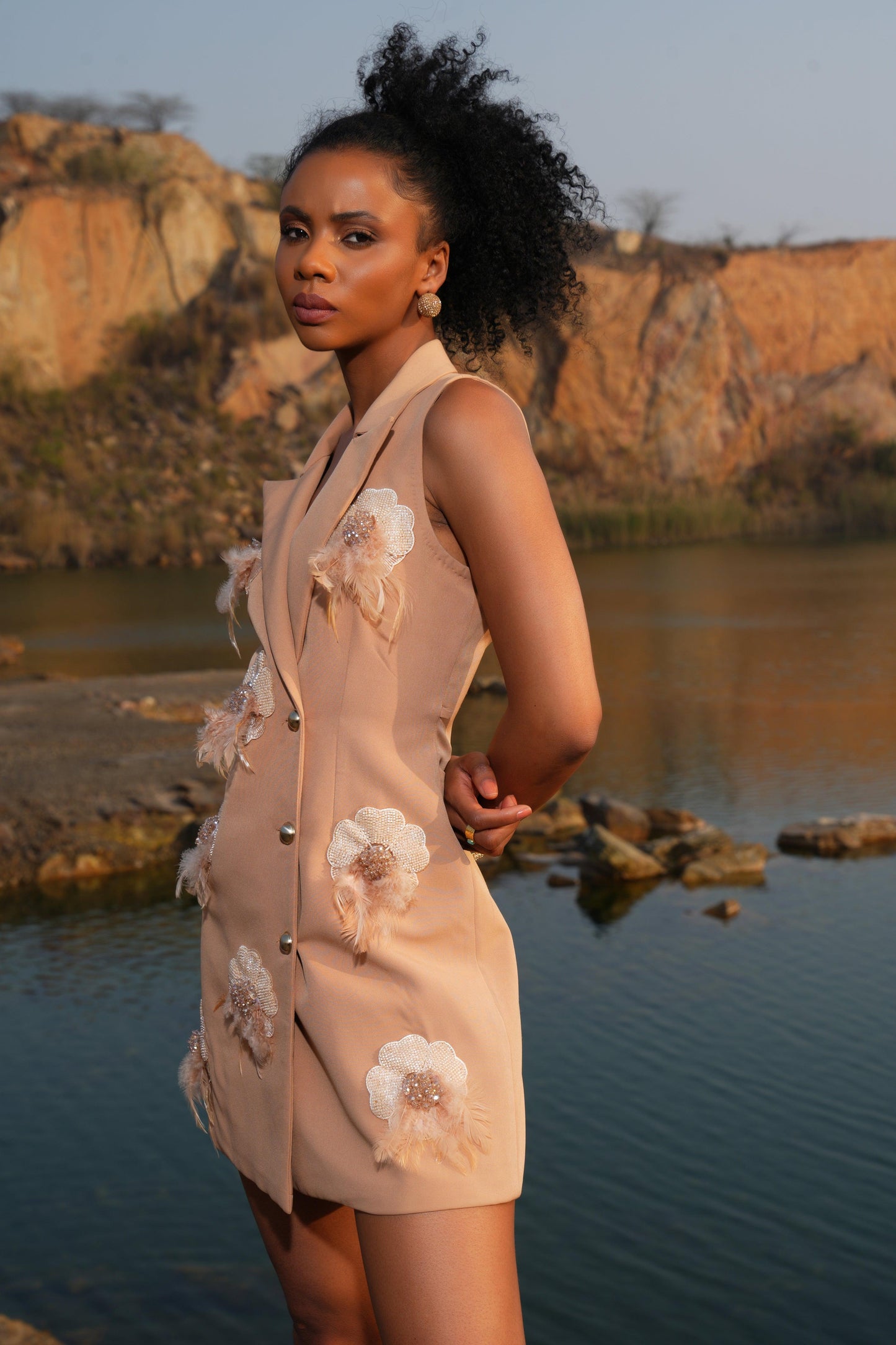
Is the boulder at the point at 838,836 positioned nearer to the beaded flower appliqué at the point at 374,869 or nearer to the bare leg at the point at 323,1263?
the bare leg at the point at 323,1263

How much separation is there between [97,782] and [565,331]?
23.5 meters

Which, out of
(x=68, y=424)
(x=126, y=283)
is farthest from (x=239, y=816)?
(x=126, y=283)

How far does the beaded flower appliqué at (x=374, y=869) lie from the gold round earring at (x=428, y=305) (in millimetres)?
495

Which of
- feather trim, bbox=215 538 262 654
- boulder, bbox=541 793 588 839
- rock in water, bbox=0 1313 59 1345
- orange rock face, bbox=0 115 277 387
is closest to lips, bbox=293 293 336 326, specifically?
feather trim, bbox=215 538 262 654

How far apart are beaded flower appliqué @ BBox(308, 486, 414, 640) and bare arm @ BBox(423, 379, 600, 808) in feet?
0.15

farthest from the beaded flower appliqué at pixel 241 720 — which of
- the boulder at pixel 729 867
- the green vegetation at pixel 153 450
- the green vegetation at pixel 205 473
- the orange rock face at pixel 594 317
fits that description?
the orange rock face at pixel 594 317

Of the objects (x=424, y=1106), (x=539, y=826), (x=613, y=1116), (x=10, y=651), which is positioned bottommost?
(x=10, y=651)

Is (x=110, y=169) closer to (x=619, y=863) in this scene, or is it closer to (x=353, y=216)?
(x=619, y=863)

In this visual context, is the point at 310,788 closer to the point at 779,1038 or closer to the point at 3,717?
the point at 779,1038

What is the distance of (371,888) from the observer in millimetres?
1215

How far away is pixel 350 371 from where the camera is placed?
1411mm

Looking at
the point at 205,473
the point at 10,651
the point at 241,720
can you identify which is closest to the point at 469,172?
the point at 241,720

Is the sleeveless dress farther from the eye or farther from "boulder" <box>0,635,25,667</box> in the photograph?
"boulder" <box>0,635,25,667</box>

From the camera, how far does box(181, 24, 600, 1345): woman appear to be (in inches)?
46.7
